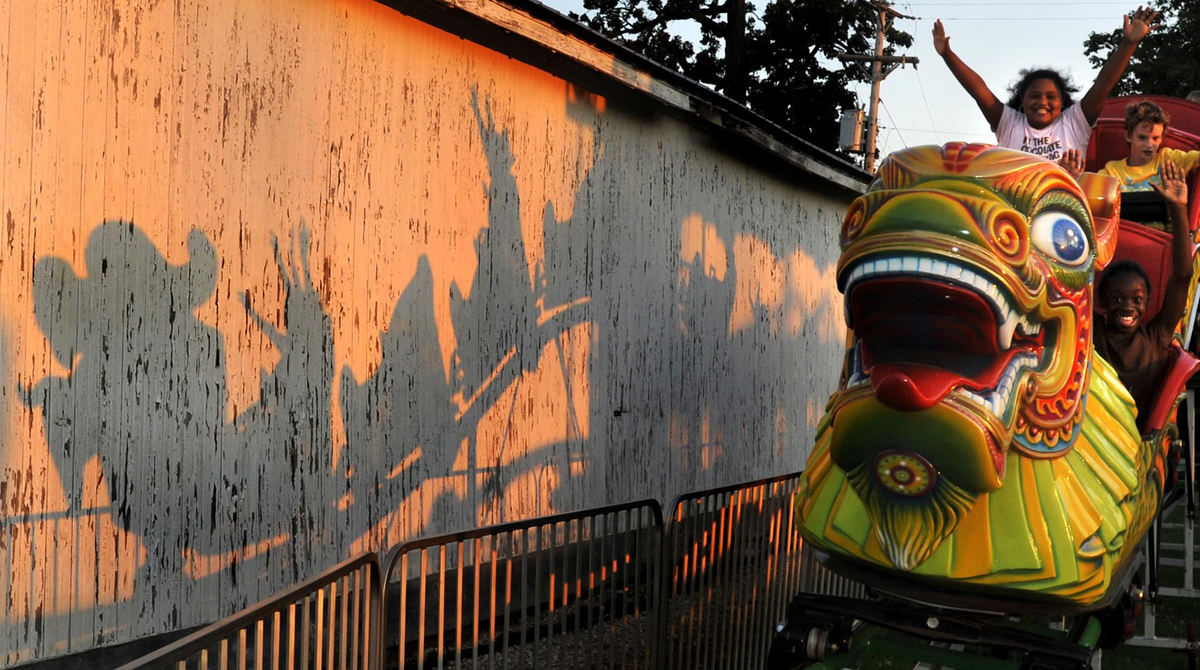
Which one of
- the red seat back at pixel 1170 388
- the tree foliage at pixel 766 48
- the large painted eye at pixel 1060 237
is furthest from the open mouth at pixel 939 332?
the tree foliage at pixel 766 48

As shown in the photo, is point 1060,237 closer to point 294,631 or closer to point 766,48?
point 294,631

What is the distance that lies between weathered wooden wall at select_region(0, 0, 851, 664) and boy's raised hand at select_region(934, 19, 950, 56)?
1.79 metres

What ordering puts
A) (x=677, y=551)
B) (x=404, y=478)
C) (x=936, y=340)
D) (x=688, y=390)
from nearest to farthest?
(x=936, y=340)
(x=677, y=551)
(x=404, y=478)
(x=688, y=390)

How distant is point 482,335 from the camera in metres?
5.46

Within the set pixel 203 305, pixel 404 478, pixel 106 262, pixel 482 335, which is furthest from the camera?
pixel 482 335

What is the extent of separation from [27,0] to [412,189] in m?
1.81

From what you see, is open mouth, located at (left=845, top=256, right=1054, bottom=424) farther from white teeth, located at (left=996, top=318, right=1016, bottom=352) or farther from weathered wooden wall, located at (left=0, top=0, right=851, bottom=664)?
weathered wooden wall, located at (left=0, top=0, right=851, bottom=664)

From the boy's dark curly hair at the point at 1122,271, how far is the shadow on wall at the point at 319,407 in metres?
2.66

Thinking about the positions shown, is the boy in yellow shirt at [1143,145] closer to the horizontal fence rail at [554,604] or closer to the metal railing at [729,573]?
the metal railing at [729,573]

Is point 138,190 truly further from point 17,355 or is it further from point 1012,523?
point 1012,523

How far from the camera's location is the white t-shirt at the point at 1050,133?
5402 mm

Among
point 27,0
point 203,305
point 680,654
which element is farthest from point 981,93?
point 27,0

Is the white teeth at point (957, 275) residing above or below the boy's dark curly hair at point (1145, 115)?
below

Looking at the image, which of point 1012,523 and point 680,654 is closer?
point 1012,523
